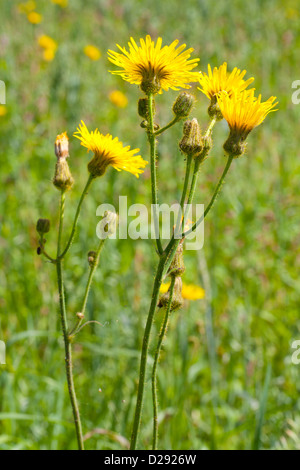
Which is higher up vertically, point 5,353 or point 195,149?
point 195,149

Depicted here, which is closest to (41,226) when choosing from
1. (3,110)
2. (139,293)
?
(139,293)

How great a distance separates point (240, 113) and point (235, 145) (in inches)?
2.6

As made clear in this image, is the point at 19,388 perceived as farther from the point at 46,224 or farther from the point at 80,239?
the point at 46,224

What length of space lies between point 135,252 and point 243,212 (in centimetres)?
80

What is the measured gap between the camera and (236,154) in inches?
41.3

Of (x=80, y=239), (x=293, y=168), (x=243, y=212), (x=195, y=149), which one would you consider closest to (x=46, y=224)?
(x=195, y=149)

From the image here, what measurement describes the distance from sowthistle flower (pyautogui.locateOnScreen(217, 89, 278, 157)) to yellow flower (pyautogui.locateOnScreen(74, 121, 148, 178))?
0.20 meters

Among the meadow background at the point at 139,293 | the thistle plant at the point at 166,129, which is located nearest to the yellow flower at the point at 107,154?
the thistle plant at the point at 166,129

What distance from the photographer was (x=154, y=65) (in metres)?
1.04

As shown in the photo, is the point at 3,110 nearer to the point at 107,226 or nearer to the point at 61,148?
the point at 61,148

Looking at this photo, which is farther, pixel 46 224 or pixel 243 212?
pixel 243 212

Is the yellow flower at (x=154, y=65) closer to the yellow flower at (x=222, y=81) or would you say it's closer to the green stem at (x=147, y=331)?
the yellow flower at (x=222, y=81)

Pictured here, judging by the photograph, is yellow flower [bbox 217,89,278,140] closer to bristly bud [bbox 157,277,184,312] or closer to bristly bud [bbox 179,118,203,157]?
bristly bud [bbox 179,118,203,157]

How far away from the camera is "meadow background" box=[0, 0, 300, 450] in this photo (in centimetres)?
192
